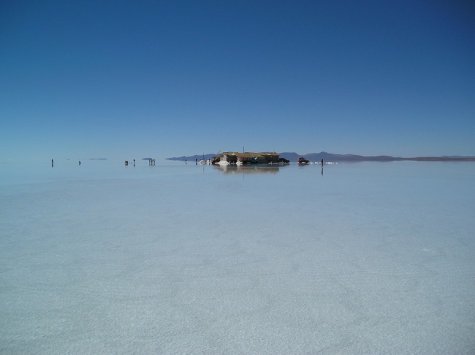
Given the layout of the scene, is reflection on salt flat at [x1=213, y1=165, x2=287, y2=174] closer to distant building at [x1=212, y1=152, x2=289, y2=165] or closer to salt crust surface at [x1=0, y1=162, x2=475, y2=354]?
distant building at [x1=212, y1=152, x2=289, y2=165]

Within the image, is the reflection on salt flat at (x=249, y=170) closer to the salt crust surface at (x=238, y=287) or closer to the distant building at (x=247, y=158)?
the distant building at (x=247, y=158)

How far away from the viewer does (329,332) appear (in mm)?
3770

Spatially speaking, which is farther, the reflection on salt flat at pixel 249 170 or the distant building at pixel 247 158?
the distant building at pixel 247 158

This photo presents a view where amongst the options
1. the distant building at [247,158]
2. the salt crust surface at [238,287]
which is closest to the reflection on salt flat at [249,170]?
the distant building at [247,158]

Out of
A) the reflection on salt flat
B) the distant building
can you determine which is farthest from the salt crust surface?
the distant building

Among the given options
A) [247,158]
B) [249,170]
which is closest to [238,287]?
[249,170]

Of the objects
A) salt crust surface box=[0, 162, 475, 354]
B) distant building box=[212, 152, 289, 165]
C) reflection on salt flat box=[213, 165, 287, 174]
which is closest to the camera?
salt crust surface box=[0, 162, 475, 354]

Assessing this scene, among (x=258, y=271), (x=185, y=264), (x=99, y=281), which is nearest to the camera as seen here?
(x=99, y=281)

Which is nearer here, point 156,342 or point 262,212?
point 156,342

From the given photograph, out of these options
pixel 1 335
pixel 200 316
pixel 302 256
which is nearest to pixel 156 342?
pixel 200 316

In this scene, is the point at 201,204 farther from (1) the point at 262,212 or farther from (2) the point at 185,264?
(2) the point at 185,264

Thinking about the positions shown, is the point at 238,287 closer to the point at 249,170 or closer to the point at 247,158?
the point at 249,170

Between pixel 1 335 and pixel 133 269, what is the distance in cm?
230

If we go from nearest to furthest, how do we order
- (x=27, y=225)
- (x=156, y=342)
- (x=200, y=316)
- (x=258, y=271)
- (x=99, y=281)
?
1. (x=156, y=342)
2. (x=200, y=316)
3. (x=99, y=281)
4. (x=258, y=271)
5. (x=27, y=225)
